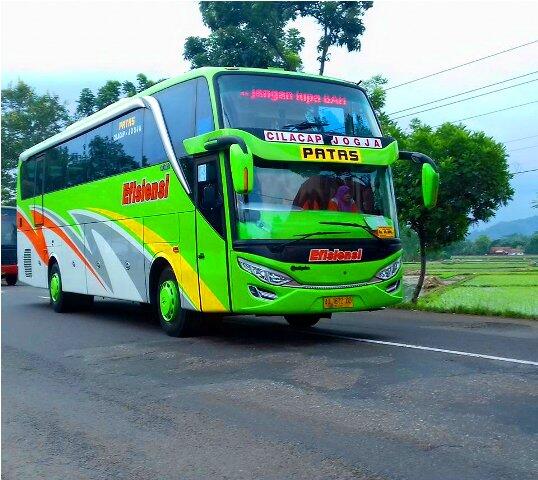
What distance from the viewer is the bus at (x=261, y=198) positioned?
31.4 ft

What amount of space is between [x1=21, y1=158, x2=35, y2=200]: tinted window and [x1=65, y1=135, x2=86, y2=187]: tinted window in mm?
2571

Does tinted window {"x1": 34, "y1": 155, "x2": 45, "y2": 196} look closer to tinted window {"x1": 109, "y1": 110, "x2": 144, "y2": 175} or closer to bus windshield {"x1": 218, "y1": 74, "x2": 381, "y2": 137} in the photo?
tinted window {"x1": 109, "y1": 110, "x2": 144, "y2": 175}

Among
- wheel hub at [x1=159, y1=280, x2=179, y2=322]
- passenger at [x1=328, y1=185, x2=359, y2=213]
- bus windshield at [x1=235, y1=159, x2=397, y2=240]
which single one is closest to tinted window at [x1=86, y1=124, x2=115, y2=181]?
wheel hub at [x1=159, y1=280, x2=179, y2=322]

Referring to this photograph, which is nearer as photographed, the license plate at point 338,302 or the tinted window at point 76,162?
the license plate at point 338,302

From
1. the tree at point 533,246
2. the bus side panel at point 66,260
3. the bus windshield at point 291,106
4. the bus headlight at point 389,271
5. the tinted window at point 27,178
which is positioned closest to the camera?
the bus windshield at point 291,106

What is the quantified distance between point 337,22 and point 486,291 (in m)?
Answer: 10.1

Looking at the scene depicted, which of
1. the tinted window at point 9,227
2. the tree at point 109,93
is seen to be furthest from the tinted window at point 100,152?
the tree at point 109,93

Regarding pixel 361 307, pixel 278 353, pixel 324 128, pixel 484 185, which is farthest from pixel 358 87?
pixel 484 185

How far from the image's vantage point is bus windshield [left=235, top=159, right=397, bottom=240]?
960cm

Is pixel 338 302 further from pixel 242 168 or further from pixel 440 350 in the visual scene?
pixel 242 168

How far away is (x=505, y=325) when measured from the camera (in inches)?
494

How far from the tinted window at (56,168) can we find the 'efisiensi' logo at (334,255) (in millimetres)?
8058

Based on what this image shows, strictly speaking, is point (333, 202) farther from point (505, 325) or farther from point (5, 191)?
point (5, 191)

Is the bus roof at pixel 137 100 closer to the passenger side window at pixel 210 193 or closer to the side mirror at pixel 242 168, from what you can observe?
the passenger side window at pixel 210 193
